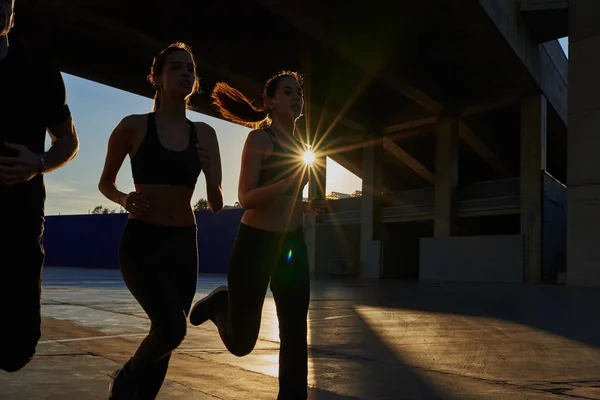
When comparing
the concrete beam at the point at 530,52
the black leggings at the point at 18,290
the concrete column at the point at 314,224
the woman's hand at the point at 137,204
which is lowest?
the black leggings at the point at 18,290

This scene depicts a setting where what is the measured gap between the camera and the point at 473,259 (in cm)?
2781

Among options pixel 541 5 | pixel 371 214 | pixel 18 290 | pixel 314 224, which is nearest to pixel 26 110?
pixel 18 290

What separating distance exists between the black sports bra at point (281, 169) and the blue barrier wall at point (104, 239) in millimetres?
39897

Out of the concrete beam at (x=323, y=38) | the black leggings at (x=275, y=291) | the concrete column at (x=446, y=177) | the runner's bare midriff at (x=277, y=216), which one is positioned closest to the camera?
the black leggings at (x=275, y=291)

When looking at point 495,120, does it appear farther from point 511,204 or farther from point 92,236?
point 92,236

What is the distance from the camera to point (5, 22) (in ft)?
8.36

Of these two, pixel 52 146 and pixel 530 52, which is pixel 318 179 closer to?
pixel 530 52

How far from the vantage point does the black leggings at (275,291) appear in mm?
3311

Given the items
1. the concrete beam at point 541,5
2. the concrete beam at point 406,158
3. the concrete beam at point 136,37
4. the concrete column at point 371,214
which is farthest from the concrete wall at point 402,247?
the concrete beam at point 541,5

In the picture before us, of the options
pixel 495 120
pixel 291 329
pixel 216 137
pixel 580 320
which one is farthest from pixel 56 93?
pixel 495 120

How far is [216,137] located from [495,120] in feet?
100

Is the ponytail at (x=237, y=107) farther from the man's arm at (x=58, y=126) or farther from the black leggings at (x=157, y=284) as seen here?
the man's arm at (x=58, y=126)

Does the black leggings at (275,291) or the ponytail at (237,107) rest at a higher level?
the ponytail at (237,107)

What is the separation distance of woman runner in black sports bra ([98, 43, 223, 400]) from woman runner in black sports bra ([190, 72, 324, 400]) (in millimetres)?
233
